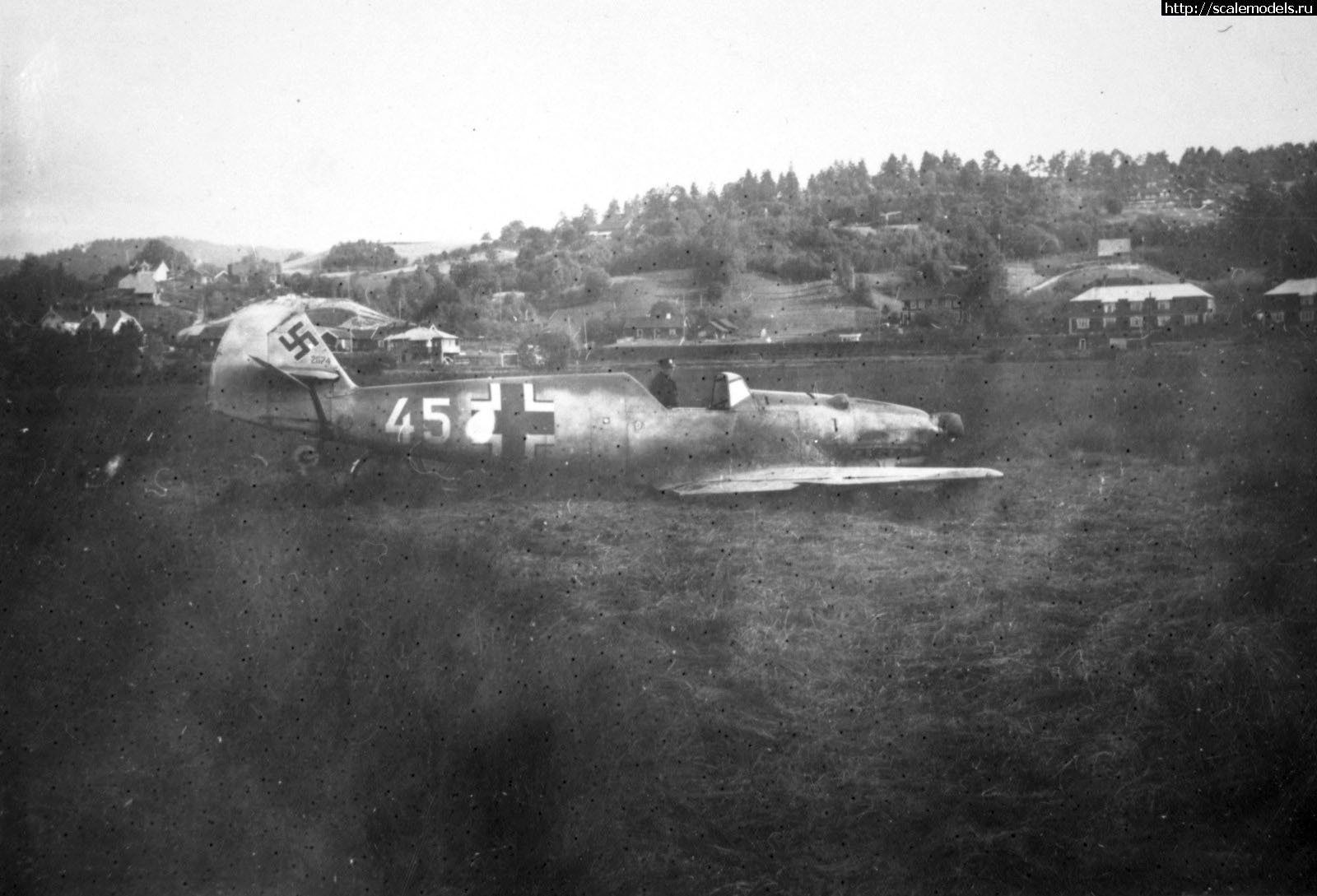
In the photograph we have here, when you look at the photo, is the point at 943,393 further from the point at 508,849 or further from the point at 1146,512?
the point at 508,849

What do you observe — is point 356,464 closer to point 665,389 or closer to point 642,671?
point 665,389

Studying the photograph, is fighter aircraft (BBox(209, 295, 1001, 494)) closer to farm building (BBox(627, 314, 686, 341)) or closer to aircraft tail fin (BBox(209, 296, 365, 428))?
aircraft tail fin (BBox(209, 296, 365, 428))

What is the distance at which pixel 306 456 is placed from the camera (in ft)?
8.05

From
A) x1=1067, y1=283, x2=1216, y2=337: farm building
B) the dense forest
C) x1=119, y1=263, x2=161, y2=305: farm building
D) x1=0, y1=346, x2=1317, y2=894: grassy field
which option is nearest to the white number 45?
x1=0, y1=346, x2=1317, y2=894: grassy field

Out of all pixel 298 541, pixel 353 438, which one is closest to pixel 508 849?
pixel 298 541

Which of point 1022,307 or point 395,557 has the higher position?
point 1022,307

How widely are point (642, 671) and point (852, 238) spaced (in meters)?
1.47

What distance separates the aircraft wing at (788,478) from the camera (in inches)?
97.3

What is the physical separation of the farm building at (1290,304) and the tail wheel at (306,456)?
9.60 feet

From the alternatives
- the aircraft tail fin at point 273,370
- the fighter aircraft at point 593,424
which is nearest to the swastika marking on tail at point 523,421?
the fighter aircraft at point 593,424

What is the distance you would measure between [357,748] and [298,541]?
639 millimetres

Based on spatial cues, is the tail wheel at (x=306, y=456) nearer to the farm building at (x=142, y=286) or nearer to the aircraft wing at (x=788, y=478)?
the farm building at (x=142, y=286)

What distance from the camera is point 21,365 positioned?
2572 millimetres

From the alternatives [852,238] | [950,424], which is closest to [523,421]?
[852,238]
